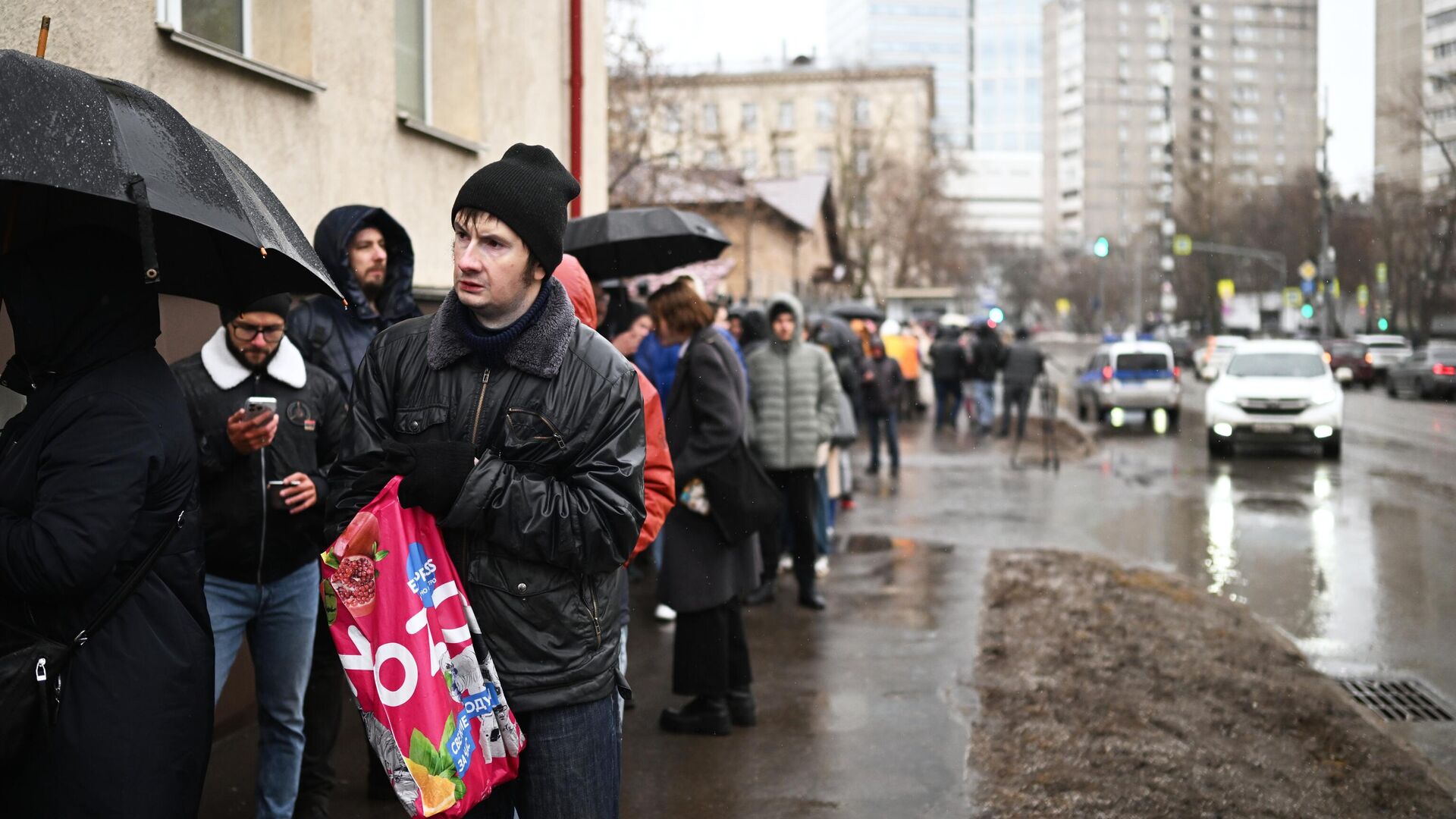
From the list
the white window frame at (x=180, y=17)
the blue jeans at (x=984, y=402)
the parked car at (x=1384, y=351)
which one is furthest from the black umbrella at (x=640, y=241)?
the parked car at (x=1384, y=351)

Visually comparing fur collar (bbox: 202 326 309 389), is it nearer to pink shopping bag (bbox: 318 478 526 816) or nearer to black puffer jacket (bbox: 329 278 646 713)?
black puffer jacket (bbox: 329 278 646 713)

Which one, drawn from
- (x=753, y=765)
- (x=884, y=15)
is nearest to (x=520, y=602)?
(x=753, y=765)

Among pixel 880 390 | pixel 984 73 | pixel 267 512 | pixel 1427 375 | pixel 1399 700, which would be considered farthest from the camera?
pixel 984 73

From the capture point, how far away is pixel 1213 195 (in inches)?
3706

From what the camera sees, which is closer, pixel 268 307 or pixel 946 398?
pixel 268 307

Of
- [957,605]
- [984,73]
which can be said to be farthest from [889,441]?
[984,73]

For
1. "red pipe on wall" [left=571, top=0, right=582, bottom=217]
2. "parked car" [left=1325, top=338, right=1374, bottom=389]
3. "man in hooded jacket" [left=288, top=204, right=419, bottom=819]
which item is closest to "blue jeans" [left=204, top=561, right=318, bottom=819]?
"man in hooded jacket" [left=288, top=204, right=419, bottom=819]

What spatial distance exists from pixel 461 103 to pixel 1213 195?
92.4m

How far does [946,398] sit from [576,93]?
13942 millimetres

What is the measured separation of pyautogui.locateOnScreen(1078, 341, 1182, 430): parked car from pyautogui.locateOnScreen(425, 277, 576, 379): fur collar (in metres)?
24.2

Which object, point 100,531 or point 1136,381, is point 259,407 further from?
point 1136,381

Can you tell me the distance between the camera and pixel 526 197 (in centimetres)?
288

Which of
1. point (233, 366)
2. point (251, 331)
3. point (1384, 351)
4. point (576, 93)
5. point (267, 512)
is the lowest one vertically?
point (267, 512)

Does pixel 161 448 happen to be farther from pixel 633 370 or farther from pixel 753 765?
pixel 753 765
